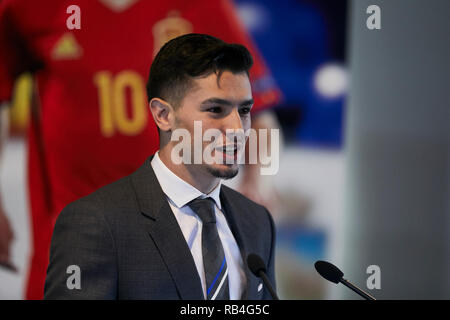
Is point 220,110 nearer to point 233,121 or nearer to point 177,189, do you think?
point 233,121

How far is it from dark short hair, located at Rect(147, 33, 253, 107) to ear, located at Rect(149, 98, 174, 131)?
16 mm

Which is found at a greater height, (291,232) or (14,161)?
(14,161)

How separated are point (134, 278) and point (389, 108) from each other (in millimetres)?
1797

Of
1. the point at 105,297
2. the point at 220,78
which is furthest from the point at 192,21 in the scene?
the point at 105,297

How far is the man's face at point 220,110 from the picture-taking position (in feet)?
3.86

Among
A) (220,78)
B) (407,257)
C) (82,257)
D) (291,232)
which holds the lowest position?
(407,257)

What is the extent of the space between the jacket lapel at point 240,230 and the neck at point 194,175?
0.11 metres

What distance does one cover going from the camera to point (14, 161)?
2244 millimetres

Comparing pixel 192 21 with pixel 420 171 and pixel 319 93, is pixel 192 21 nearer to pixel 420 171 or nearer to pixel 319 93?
pixel 319 93

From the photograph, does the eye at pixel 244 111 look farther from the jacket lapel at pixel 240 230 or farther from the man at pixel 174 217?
the jacket lapel at pixel 240 230

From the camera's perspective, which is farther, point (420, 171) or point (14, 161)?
point (420, 171)

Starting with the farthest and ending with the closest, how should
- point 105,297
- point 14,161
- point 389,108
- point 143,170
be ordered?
point 389,108
point 14,161
point 143,170
point 105,297

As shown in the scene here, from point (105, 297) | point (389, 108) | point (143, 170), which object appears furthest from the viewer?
point (389, 108)

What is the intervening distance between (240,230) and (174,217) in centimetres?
22
